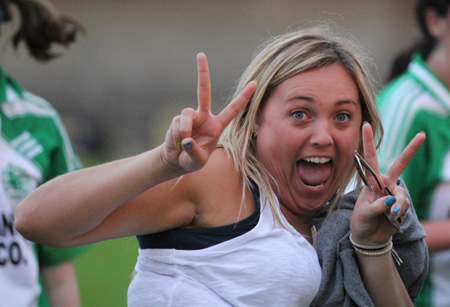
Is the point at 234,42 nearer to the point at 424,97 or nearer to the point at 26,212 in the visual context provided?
the point at 424,97

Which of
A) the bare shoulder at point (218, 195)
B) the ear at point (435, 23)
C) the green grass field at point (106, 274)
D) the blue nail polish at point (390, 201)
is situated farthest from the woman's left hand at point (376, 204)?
the green grass field at point (106, 274)

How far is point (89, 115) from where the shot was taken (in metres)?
21.0

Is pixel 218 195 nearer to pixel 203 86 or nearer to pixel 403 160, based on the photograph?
pixel 203 86

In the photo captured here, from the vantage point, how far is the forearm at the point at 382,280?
2314 mm

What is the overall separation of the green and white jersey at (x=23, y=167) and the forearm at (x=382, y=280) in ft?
4.81

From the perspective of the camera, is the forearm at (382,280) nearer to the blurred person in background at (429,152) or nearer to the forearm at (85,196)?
the forearm at (85,196)

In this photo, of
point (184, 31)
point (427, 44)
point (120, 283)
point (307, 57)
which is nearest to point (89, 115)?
point (184, 31)

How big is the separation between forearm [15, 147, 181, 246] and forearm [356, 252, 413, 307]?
2.09ft

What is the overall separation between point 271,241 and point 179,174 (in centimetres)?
37

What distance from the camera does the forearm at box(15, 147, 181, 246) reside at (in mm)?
2107

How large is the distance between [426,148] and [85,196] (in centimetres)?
196

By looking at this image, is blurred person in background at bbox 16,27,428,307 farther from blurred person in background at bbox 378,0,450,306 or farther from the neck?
the neck

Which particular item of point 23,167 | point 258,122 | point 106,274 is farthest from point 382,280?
point 106,274

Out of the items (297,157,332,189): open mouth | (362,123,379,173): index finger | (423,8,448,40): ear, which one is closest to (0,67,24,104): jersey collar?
(297,157,332,189): open mouth
